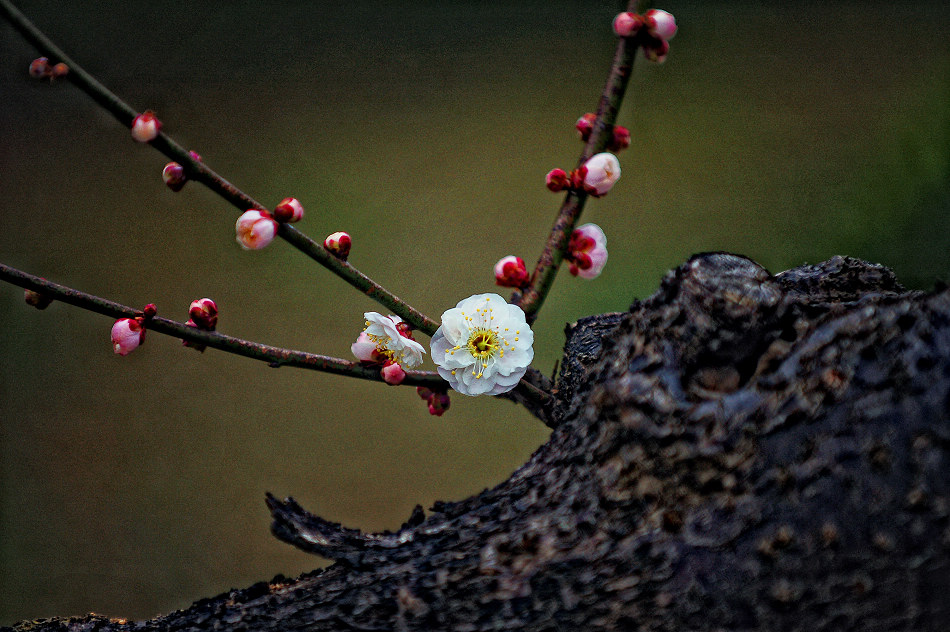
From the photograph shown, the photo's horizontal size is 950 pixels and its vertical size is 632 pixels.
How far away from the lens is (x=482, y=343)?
41cm

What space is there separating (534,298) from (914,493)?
23 centimetres

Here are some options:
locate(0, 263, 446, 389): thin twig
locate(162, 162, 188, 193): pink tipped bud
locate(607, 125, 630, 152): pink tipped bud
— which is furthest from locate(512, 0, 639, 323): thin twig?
locate(162, 162, 188, 193): pink tipped bud

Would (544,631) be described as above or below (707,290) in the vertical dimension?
below

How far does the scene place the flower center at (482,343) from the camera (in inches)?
16.1

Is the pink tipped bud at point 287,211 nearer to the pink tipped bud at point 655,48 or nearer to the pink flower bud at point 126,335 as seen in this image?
the pink flower bud at point 126,335

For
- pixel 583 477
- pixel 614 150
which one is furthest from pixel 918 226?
pixel 583 477

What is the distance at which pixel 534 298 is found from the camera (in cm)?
43

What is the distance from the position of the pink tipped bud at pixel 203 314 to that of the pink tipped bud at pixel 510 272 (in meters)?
0.18

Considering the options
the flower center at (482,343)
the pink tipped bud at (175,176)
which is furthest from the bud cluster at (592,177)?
the pink tipped bud at (175,176)

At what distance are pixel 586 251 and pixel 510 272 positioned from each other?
51 mm

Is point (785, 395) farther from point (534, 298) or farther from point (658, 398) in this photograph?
point (534, 298)

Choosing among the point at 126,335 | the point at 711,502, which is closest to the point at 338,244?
the point at 126,335

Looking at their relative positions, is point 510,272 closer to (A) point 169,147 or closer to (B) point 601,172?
(B) point 601,172

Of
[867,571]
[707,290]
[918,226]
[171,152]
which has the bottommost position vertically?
[867,571]
